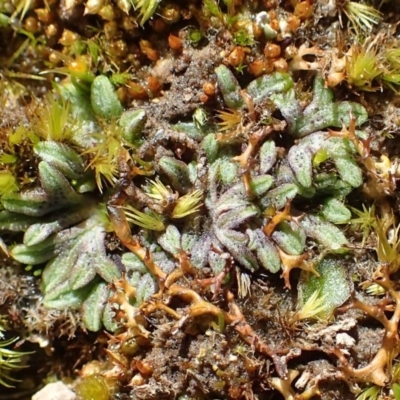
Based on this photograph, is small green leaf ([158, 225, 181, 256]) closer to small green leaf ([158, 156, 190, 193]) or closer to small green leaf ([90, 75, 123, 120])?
small green leaf ([158, 156, 190, 193])

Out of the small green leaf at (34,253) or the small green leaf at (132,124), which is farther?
the small green leaf at (34,253)

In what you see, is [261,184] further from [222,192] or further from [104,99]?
[104,99]

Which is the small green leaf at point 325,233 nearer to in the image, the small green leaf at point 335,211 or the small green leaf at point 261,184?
the small green leaf at point 335,211

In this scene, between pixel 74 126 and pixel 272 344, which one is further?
pixel 74 126

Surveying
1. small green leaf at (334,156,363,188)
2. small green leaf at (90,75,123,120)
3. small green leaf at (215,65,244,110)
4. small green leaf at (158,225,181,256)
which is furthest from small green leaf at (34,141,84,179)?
small green leaf at (334,156,363,188)

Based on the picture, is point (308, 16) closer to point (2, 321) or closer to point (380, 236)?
point (380, 236)

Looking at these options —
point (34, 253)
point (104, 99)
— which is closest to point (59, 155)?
point (104, 99)

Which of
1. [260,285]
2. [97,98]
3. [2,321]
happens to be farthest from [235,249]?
[2,321]

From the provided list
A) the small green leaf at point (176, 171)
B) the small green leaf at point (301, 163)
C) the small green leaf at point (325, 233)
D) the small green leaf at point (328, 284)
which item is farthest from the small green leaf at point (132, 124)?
the small green leaf at point (328, 284)
